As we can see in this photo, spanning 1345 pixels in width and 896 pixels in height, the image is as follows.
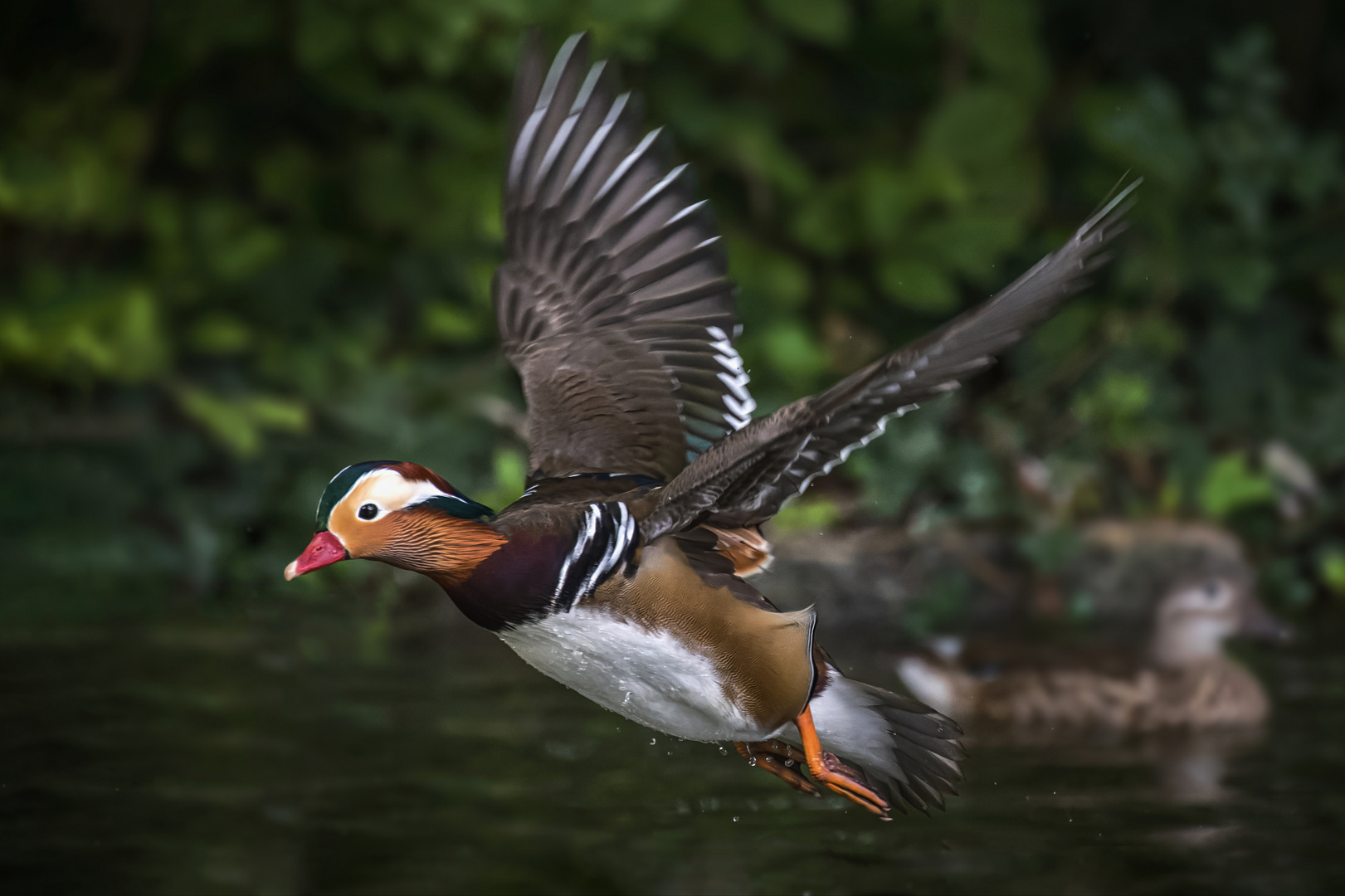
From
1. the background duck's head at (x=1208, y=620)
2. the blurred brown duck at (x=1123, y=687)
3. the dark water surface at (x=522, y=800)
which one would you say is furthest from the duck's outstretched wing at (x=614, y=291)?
the background duck's head at (x=1208, y=620)

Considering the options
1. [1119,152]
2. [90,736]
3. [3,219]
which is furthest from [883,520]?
[3,219]

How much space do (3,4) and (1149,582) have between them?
4099 millimetres

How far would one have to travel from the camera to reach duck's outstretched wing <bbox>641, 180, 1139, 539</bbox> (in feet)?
5.27

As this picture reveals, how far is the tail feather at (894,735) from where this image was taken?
2.17 metres

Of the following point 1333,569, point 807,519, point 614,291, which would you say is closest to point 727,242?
point 807,519

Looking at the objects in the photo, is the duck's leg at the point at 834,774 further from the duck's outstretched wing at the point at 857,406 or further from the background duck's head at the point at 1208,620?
the background duck's head at the point at 1208,620

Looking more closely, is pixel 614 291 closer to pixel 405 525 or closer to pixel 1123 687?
pixel 405 525

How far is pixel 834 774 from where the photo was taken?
2.00 metres

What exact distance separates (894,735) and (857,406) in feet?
2.28

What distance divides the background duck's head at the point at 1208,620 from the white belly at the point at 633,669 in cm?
230

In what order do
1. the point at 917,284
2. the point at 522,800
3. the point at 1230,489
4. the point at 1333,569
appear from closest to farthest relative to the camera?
the point at 522,800, the point at 1333,569, the point at 1230,489, the point at 917,284

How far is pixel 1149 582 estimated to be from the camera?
4.48 meters

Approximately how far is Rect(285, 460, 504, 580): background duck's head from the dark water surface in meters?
0.90

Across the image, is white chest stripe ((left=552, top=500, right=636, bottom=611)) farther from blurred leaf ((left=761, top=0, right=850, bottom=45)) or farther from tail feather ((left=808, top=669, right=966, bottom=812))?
blurred leaf ((left=761, top=0, right=850, bottom=45))
